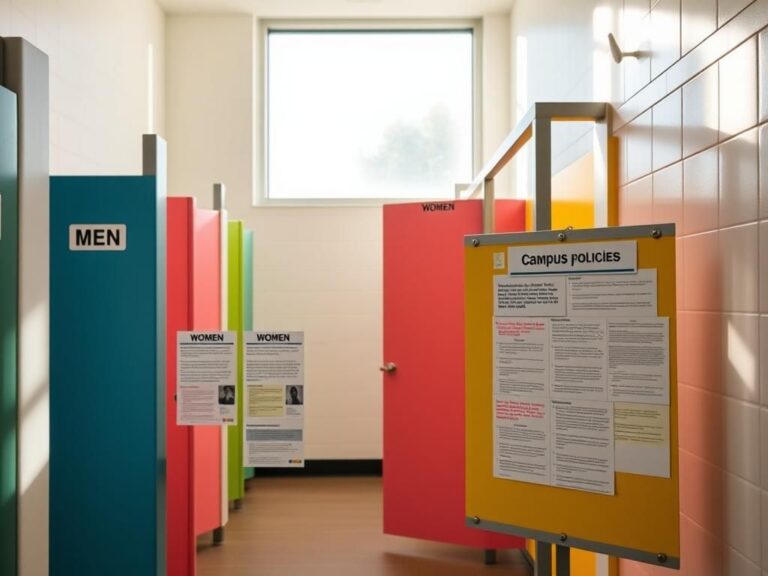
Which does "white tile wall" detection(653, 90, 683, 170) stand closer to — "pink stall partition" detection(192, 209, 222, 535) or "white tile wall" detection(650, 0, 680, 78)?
"white tile wall" detection(650, 0, 680, 78)

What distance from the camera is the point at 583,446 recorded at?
5.57 feet

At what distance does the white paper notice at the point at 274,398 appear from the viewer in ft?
6.19

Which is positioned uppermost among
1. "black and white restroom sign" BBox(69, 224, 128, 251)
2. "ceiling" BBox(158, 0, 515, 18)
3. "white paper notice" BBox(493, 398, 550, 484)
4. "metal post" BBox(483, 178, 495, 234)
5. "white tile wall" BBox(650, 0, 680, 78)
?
"ceiling" BBox(158, 0, 515, 18)

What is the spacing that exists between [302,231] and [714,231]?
395 centimetres

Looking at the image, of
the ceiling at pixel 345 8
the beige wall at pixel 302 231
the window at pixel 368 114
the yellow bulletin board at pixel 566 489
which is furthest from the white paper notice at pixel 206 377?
the ceiling at pixel 345 8

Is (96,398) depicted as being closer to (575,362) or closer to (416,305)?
(575,362)

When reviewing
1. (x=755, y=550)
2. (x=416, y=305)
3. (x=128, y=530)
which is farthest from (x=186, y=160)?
(x=755, y=550)

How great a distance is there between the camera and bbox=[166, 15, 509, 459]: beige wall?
17.3ft

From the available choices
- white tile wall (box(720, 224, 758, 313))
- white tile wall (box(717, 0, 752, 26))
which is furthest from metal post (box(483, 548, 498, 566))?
white tile wall (box(717, 0, 752, 26))

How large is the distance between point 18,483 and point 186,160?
4.01m

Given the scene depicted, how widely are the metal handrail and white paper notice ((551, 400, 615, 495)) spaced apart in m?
0.51

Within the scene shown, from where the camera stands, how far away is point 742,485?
4.98ft

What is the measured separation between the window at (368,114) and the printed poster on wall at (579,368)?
3.72m

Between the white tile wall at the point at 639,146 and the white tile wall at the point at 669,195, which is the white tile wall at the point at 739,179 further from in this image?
the white tile wall at the point at 639,146
